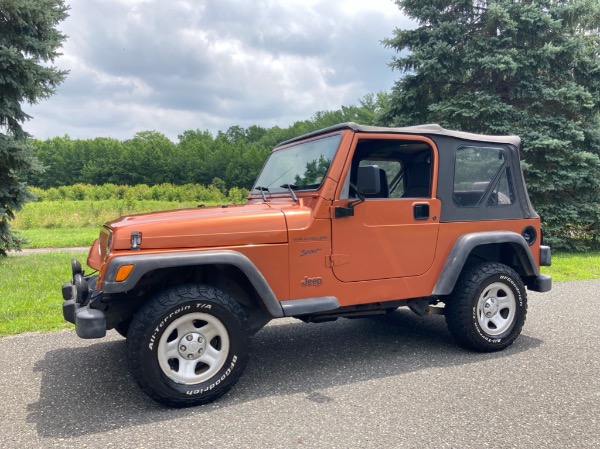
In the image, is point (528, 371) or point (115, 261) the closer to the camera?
point (115, 261)

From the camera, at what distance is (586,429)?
2.91m

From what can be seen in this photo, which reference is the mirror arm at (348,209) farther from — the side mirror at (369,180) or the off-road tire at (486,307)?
the off-road tire at (486,307)

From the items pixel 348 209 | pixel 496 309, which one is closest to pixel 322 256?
pixel 348 209

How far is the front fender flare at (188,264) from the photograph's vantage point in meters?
3.15

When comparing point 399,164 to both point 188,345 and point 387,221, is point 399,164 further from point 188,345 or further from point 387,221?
point 188,345

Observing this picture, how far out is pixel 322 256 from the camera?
375 cm

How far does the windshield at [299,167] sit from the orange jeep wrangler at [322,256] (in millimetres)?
17

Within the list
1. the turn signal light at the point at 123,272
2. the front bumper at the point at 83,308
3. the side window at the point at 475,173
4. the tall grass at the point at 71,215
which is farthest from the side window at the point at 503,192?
the tall grass at the point at 71,215

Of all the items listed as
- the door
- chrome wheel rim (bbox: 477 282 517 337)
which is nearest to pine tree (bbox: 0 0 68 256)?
the door

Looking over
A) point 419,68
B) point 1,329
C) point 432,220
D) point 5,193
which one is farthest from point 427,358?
point 419,68

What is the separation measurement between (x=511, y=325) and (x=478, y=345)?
1.45 ft

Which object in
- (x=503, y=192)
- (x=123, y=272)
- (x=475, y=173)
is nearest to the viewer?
(x=123, y=272)

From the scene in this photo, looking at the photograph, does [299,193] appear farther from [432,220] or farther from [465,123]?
[465,123]

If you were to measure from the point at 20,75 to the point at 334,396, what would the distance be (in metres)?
9.12
